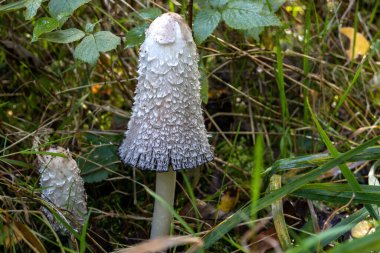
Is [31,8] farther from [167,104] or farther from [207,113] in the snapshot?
[207,113]

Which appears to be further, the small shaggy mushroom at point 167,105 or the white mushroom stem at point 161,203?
the white mushroom stem at point 161,203

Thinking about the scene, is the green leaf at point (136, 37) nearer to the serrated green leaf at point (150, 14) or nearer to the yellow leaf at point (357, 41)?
the serrated green leaf at point (150, 14)

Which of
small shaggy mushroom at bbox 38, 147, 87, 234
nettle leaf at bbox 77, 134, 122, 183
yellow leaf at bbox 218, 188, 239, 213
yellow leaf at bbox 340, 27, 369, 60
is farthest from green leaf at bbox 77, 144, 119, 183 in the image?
yellow leaf at bbox 340, 27, 369, 60

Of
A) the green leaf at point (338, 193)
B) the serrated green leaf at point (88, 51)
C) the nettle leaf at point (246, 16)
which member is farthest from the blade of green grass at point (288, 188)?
the serrated green leaf at point (88, 51)

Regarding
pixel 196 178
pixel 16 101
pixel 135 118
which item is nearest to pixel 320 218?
pixel 196 178

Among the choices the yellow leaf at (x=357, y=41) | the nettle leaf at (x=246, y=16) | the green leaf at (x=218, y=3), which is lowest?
the yellow leaf at (x=357, y=41)

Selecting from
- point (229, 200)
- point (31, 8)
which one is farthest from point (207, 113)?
point (31, 8)

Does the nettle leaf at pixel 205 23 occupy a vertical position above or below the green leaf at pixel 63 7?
below
